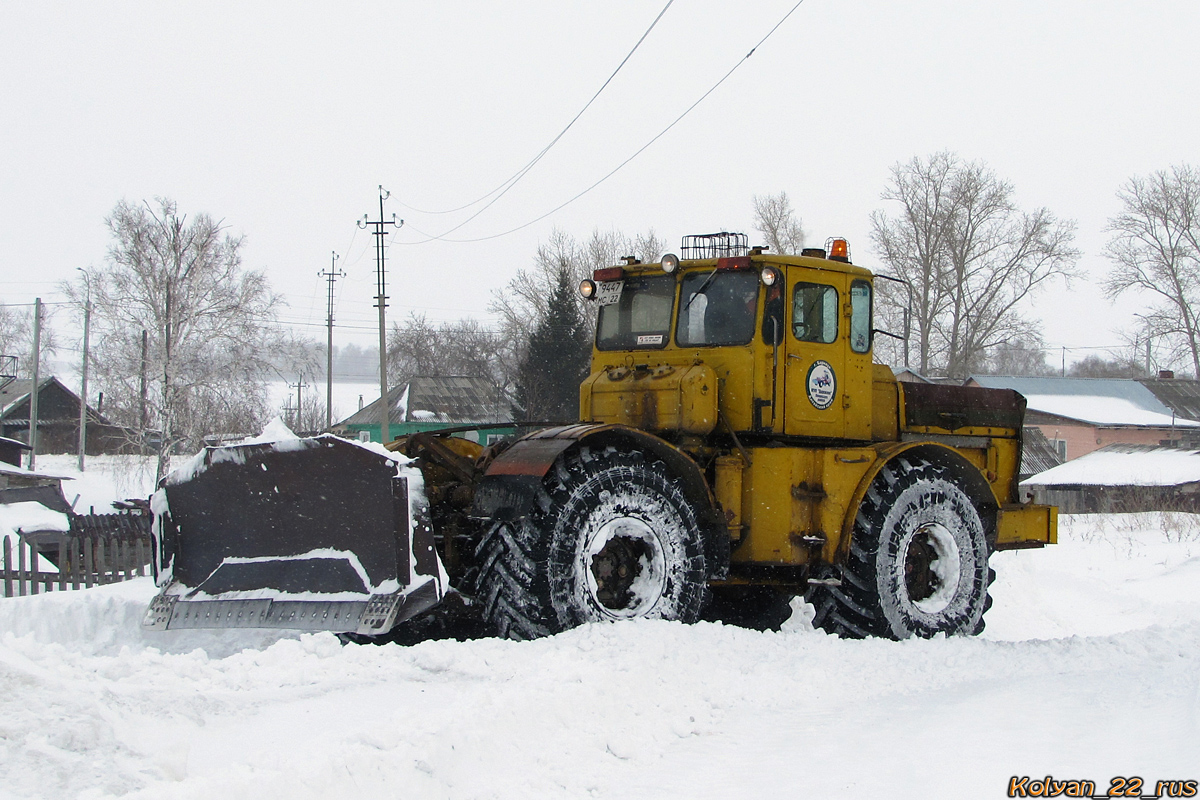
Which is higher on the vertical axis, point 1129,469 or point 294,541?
point 294,541

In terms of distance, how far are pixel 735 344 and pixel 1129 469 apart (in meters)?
32.4

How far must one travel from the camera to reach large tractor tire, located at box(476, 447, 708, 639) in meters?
6.39

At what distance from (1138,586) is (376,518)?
37.6ft

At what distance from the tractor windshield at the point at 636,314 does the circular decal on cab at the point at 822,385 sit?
43.6 inches

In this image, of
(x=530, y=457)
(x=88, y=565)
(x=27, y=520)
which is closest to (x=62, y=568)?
(x=88, y=565)

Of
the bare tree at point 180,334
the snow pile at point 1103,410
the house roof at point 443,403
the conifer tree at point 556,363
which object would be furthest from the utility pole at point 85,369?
the snow pile at point 1103,410

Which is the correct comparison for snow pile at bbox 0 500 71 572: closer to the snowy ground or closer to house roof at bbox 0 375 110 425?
the snowy ground

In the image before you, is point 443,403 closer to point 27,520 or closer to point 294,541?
point 27,520

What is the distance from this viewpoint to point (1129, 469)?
36219 mm

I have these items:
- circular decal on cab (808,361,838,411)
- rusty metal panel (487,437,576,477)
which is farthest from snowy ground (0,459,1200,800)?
circular decal on cab (808,361,838,411)

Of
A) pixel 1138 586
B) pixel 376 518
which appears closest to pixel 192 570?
pixel 376 518

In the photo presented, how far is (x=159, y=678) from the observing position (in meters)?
5.11

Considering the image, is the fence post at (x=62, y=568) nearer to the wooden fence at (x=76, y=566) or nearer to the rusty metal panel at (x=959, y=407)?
the wooden fence at (x=76, y=566)

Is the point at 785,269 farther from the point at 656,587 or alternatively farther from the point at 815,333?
the point at 656,587
